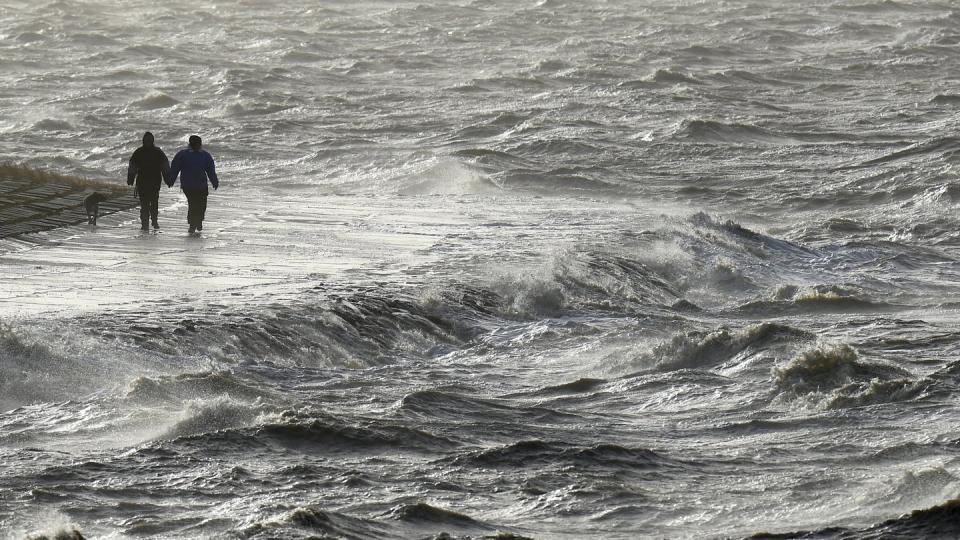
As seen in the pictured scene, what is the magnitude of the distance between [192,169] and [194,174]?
0.08m

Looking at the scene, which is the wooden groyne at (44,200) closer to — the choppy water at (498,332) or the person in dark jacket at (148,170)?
the choppy water at (498,332)

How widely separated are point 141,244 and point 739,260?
7.11m

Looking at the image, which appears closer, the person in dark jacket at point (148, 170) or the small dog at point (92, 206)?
the person in dark jacket at point (148, 170)

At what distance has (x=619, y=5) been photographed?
65.9 m

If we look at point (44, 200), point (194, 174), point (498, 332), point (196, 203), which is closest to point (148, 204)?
point (196, 203)

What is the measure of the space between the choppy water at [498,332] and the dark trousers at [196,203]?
0.87ft

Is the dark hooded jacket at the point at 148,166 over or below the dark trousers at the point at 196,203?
over

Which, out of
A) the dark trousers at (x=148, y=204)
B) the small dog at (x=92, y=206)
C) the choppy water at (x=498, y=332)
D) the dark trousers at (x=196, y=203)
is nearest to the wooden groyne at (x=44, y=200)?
the small dog at (x=92, y=206)

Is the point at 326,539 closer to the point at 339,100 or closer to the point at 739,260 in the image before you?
the point at 739,260

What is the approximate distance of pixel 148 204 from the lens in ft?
60.0

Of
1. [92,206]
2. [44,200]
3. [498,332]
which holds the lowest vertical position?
[498,332]

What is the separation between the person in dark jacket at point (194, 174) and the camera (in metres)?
18.0

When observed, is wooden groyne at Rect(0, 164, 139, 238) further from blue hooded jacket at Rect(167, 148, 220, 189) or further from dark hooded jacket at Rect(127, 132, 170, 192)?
blue hooded jacket at Rect(167, 148, 220, 189)

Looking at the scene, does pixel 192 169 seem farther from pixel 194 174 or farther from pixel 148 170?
pixel 148 170
